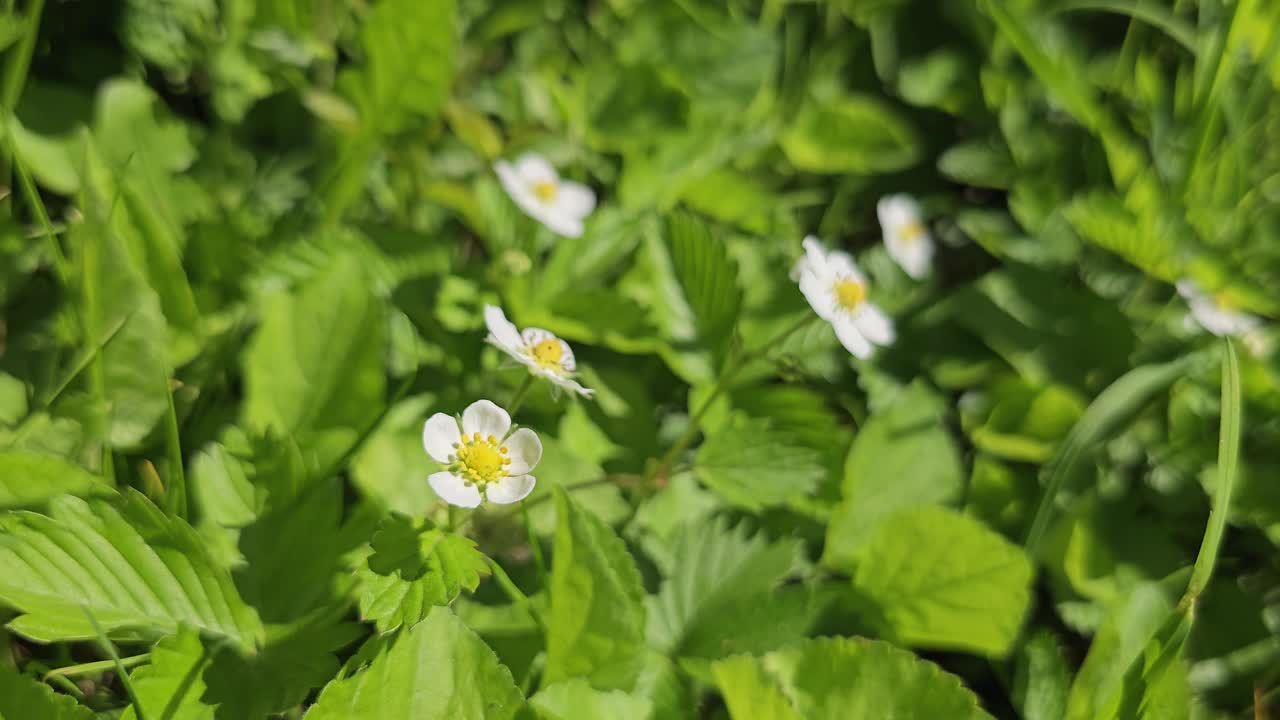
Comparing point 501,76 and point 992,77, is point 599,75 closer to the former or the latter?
point 501,76

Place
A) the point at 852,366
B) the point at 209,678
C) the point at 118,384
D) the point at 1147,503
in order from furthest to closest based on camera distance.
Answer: the point at 852,366, the point at 1147,503, the point at 118,384, the point at 209,678

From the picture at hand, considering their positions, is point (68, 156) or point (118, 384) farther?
point (68, 156)

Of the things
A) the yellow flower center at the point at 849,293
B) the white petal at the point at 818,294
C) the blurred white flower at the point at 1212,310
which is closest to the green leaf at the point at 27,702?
the white petal at the point at 818,294

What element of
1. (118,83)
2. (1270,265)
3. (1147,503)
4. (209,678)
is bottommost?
(1147,503)

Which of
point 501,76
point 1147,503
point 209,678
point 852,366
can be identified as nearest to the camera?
point 209,678

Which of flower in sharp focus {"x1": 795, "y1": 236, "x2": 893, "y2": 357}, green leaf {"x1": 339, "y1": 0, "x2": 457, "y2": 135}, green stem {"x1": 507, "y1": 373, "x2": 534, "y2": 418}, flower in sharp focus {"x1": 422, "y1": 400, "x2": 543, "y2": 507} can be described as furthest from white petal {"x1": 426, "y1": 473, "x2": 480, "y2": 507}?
green leaf {"x1": 339, "y1": 0, "x2": 457, "y2": 135}

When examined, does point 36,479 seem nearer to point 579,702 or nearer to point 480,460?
point 480,460

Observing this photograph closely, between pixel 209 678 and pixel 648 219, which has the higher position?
pixel 648 219

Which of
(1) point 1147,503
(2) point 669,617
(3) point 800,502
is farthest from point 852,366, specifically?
(2) point 669,617
